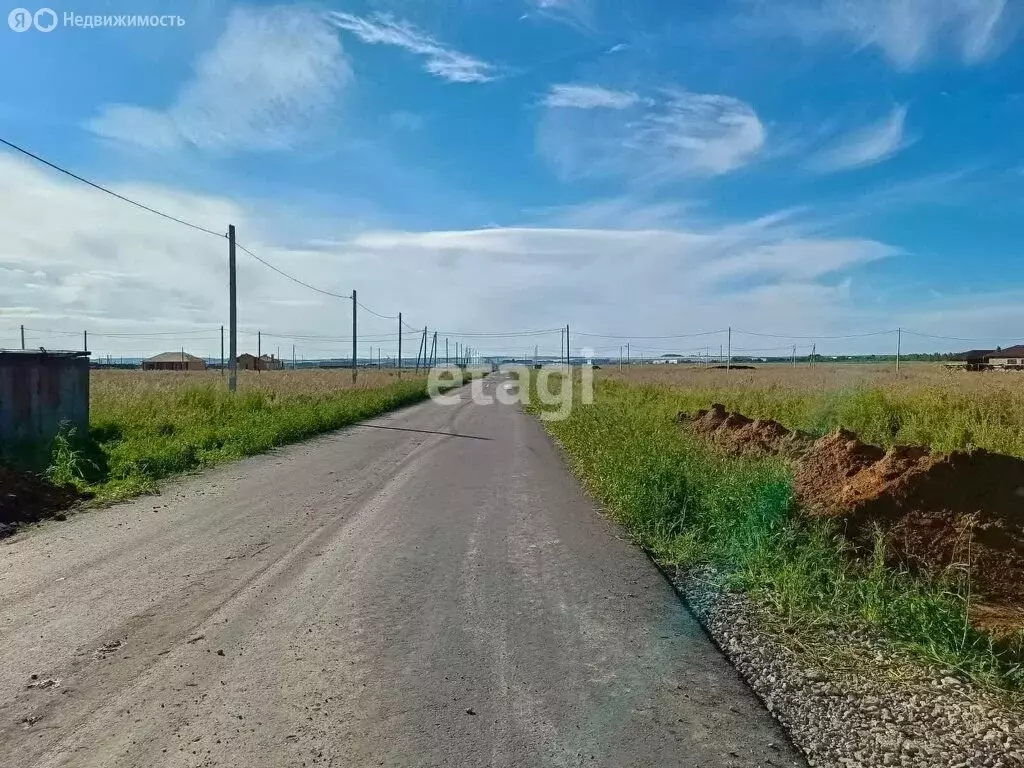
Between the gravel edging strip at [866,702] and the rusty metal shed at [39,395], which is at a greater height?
the rusty metal shed at [39,395]

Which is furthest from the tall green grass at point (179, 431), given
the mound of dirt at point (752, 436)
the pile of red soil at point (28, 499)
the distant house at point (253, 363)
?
the distant house at point (253, 363)

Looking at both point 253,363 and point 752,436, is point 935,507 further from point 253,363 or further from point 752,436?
point 253,363

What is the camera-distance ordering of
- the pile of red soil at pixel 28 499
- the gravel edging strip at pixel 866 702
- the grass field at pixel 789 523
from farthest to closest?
the pile of red soil at pixel 28 499 < the grass field at pixel 789 523 < the gravel edging strip at pixel 866 702

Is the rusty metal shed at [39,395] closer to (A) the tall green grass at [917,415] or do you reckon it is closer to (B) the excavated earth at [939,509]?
(B) the excavated earth at [939,509]

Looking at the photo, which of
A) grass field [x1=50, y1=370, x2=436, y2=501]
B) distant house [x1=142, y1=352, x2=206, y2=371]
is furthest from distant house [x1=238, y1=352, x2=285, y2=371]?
grass field [x1=50, y1=370, x2=436, y2=501]

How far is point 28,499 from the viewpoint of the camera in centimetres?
771

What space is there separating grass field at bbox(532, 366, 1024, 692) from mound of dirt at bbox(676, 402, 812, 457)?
481 millimetres

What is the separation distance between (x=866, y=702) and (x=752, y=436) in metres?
8.77

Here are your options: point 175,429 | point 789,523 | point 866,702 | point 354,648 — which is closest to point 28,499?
point 354,648

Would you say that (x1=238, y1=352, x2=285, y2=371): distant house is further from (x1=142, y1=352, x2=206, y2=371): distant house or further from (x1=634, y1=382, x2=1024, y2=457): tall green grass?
(x1=634, y1=382, x2=1024, y2=457): tall green grass

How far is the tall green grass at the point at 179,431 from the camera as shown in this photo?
9680 mm

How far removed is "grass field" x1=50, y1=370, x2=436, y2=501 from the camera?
9711mm

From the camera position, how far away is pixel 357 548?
6191 millimetres

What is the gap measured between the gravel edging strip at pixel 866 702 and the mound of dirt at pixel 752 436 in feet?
22.1
